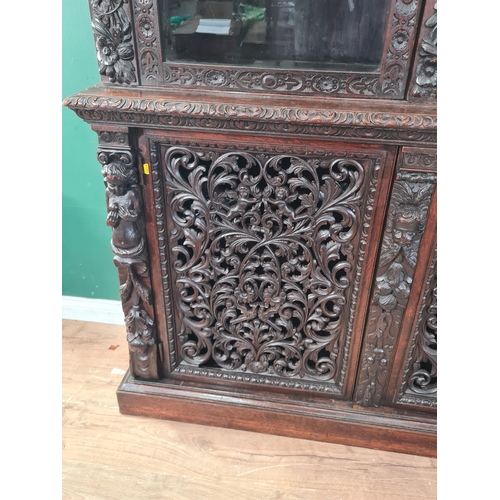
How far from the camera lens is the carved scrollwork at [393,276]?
3.18 feet

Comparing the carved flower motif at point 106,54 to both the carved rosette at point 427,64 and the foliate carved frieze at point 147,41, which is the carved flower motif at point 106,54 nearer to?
the foliate carved frieze at point 147,41

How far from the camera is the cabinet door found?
3.28 feet

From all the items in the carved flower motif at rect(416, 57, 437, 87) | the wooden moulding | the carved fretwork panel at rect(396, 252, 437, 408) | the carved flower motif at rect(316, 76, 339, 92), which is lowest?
the wooden moulding

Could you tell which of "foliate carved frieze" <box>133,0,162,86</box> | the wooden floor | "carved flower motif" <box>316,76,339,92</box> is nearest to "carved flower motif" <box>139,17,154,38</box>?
"foliate carved frieze" <box>133,0,162,86</box>

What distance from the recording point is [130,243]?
109 centimetres

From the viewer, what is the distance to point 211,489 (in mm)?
1177

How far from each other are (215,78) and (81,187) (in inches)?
27.9

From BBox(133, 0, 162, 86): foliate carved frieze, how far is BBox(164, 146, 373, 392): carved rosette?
158mm

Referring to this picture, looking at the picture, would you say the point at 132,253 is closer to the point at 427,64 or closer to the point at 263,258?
the point at 263,258

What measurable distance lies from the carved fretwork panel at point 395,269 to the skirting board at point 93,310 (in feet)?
2.96

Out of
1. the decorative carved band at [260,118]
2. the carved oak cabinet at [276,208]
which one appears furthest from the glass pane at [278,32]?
the decorative carved band at [260,118]

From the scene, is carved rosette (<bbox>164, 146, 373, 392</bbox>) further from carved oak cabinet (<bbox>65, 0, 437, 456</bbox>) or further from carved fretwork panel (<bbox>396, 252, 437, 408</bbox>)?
carved fretwork panel (<bbox>396, 252, 437, 408</bbox>)

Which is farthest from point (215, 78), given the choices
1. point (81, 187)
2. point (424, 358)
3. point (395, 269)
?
point (424, 358)
